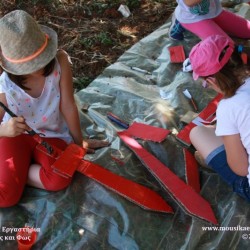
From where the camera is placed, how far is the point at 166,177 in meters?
1.87

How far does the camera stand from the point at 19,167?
71.4 inches

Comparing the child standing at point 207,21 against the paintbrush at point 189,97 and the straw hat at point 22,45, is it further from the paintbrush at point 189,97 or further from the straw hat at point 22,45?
the straw hat at point 22,45

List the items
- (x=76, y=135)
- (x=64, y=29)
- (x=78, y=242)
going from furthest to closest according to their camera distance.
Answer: (x=64, y=29) < (x=76, y=135) < (x=78, y=242)

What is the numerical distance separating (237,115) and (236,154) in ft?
0.65

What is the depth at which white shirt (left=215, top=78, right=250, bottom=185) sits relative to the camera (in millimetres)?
1466

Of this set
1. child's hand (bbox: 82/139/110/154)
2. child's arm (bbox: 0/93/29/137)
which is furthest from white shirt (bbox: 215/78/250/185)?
child's arm (bbox: 0/93/29/137)

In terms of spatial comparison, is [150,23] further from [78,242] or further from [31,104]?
[78,242]

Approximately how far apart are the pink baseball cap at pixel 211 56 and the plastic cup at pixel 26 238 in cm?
102

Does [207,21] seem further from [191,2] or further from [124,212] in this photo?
[124,212]

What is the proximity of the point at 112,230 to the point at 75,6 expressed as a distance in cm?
235

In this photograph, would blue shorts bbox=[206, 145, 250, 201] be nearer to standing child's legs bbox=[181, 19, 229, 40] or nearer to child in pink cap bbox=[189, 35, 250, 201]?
child in pink cap bbox=[189, 35, 250, 201]

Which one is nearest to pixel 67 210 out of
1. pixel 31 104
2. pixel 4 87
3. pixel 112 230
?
pixel 112 230

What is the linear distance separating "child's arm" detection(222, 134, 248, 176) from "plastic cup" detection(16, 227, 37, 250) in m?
0.93

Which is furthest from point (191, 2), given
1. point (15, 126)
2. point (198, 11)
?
point (15, 126)
